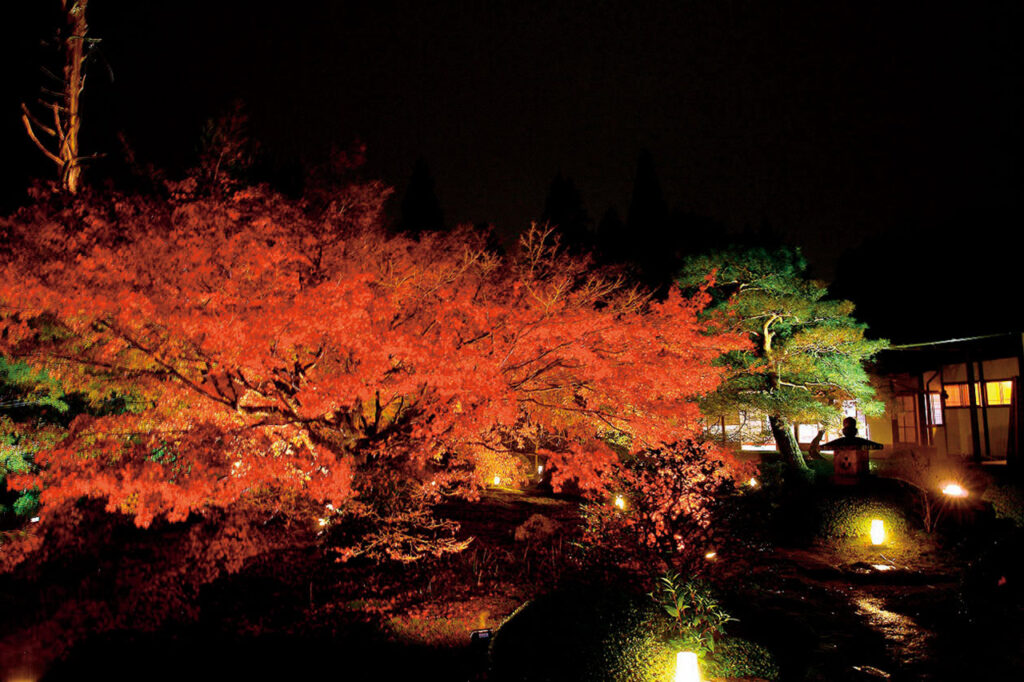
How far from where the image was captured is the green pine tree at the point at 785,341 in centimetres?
1623

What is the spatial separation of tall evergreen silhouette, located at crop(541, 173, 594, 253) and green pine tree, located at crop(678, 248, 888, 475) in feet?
65.9

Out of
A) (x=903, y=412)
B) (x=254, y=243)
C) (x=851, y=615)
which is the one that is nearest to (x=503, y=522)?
A: (x=851, y=615)

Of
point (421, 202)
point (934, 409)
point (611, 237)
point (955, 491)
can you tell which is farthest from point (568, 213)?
point (955, 491)

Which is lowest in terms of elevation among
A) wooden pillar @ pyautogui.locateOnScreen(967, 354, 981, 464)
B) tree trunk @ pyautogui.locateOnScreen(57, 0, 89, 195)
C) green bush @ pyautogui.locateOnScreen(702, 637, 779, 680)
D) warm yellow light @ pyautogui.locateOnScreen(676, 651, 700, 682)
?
green bush @ pyautogui.locateOnScreen(702, 637, 779, 680)

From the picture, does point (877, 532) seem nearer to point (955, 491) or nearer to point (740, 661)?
point (955, 491)

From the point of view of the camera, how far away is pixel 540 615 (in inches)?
251

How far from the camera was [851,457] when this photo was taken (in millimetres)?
13820

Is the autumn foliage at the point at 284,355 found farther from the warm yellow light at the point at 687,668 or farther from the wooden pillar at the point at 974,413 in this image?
the wooden pillar at the point at 974,413

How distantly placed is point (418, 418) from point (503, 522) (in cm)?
445

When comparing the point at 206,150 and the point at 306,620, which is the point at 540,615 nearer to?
Answer: the point at 306,620

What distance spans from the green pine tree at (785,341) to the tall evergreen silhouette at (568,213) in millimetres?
20082

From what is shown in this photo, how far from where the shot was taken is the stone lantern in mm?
13781

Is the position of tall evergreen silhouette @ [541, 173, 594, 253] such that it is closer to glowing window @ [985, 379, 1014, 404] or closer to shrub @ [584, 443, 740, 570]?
glowing window @ [985, 379, 1014, 404]

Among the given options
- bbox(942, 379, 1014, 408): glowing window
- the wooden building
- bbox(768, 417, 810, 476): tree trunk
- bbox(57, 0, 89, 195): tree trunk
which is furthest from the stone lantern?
bbox(57, 0, 89, 195): tree trunk
